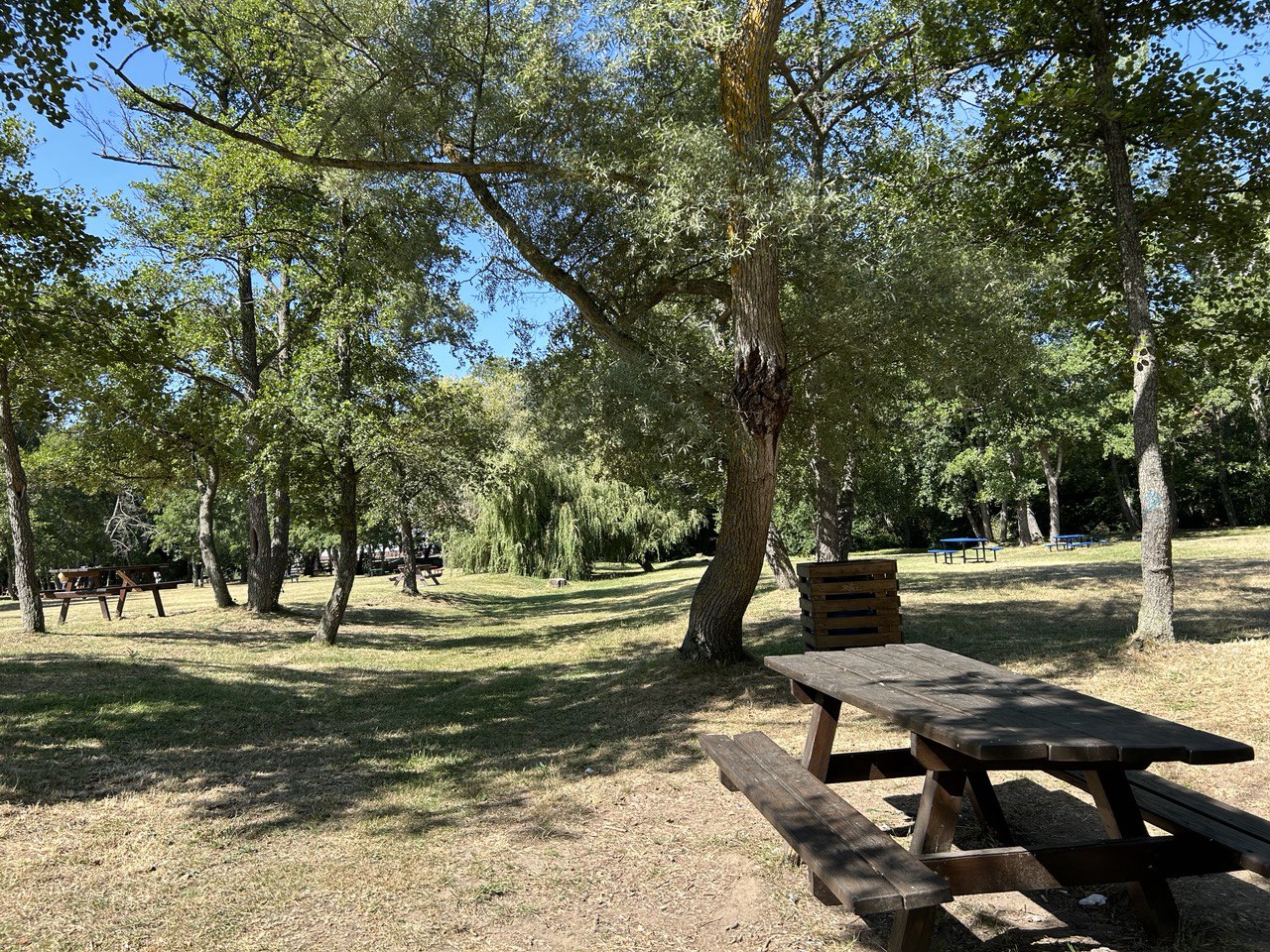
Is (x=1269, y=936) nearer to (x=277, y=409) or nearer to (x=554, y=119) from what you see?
(x=554, y=119)

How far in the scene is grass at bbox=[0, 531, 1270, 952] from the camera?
10.7 ft

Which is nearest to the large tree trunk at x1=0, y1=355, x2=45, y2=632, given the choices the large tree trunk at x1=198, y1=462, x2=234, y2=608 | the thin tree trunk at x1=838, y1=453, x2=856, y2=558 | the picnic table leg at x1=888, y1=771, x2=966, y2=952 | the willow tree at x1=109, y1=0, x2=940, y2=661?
the large tree trunk at x1=198, y1=462, x2=234, y2=608

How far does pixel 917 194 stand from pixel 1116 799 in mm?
7915

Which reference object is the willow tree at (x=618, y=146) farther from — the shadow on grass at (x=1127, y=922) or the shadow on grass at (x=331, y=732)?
the shadow on grass at (x=1127, y=922)

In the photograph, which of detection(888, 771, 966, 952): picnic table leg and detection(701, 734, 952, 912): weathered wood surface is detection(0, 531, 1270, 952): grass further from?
detection(701, 734, 952, 912): weathered wood surface

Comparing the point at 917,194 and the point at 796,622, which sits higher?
the point at 917,194

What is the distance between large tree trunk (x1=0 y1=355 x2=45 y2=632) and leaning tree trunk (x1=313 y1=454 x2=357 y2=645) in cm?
379

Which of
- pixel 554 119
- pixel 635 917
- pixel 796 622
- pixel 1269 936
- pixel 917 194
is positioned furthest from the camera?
pixel 796 622

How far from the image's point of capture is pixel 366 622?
1555 centimetres

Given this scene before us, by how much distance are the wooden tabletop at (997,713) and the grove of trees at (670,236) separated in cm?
391

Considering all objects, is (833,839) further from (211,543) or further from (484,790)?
(211,543)

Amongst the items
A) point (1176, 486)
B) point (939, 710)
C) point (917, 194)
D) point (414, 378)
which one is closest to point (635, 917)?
point (939, 710)

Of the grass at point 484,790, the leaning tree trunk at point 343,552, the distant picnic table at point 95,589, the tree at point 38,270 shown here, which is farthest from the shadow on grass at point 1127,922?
the distant picnic table at point 95,589

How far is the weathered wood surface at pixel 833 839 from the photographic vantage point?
7.75ft
